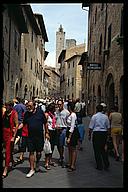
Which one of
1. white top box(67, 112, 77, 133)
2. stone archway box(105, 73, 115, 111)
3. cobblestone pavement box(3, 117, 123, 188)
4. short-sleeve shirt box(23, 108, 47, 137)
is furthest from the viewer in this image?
stone archway box(105, 73, 115, 111)

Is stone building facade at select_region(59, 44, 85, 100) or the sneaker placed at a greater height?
stone building facade at select_region(59, 44, 85, 100)

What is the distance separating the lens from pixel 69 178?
7.30 meters

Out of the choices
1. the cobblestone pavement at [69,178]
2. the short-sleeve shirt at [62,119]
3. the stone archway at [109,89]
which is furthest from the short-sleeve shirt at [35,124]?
the stone archway at [109,89]

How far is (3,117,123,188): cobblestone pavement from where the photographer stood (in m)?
6.63

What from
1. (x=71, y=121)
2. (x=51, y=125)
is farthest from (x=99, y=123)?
(x=51, y=125)

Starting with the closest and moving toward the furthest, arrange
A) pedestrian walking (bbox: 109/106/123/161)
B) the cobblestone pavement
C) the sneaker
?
the cobblestone pavement
the sneaker
pedestrian walking (bbox: 109/106/123/161)

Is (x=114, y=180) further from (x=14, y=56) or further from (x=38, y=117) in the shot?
(x=14, y=56)

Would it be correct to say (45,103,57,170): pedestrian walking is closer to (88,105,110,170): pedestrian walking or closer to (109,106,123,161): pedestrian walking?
(88,105,110,170): pedestrian walking

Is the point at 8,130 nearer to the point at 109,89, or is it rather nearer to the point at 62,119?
the point at 62,119

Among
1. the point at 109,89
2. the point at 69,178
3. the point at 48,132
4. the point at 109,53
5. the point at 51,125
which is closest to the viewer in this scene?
the point at 69,178

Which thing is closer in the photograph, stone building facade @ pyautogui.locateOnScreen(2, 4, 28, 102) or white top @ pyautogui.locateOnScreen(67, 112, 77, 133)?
white top @ pyautogui.locateOnScreen(67, 112, 77, 133)

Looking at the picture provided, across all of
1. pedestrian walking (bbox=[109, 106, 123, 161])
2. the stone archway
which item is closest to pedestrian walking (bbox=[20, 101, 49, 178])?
pedestrian walking (bbox=[109, 106, 123, 161])

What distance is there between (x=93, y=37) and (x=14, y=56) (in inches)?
204

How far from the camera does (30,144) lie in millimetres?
7617
